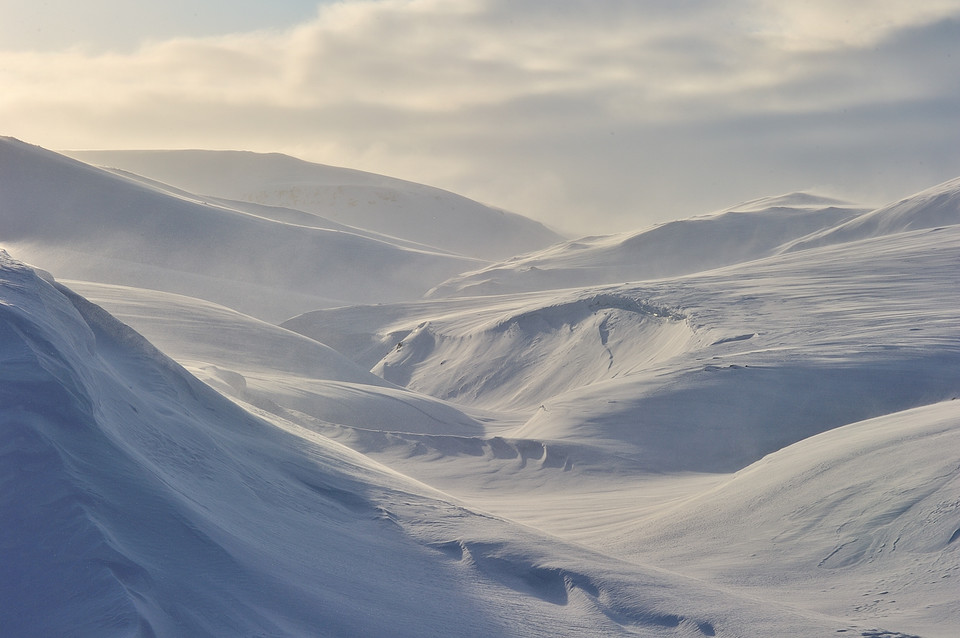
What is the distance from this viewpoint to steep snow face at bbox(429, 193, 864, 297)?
29.1 meters

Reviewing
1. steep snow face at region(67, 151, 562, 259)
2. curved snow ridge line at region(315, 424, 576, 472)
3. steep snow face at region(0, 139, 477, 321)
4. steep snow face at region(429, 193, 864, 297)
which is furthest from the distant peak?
curved snow ridge line at region(315, 424, 576, 472)

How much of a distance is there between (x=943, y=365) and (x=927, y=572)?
6.86m

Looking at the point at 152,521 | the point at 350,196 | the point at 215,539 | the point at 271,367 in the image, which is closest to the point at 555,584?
the point at 215,539

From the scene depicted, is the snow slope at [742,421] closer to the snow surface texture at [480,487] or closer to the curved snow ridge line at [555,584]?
the snow surface texture at [480,487]

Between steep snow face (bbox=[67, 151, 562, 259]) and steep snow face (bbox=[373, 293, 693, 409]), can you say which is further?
steep snow face (bbox=[67, 151, 562, 259])

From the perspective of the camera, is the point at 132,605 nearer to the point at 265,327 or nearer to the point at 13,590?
the point at 13,590

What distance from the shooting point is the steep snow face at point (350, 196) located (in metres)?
58.5

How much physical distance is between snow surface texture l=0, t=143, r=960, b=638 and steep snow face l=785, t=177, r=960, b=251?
Answer: 9841 mm

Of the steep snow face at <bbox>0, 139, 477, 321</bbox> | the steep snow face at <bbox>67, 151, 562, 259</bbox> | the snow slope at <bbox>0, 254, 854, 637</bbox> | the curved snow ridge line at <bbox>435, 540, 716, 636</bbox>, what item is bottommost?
the curved snow ridge line at <bbox>435, 540, 716, 636</bbox>

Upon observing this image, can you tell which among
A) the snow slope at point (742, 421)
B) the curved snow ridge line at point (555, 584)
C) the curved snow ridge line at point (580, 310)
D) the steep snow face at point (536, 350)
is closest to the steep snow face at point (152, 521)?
the curved snow ridge line at point (555, 584)

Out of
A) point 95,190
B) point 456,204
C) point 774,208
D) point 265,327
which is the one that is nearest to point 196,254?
point 95,190

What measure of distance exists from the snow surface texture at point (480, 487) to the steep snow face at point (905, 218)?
984cm


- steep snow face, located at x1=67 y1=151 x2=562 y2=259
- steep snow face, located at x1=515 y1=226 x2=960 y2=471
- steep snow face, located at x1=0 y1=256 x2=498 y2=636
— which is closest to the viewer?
steep snow face, located at x1=0 y1=256 x2=498 y2=636

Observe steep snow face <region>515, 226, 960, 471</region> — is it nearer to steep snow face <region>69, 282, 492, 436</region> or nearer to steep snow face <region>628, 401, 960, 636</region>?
steep snow face <region>69, 282, 492, 436</region>
